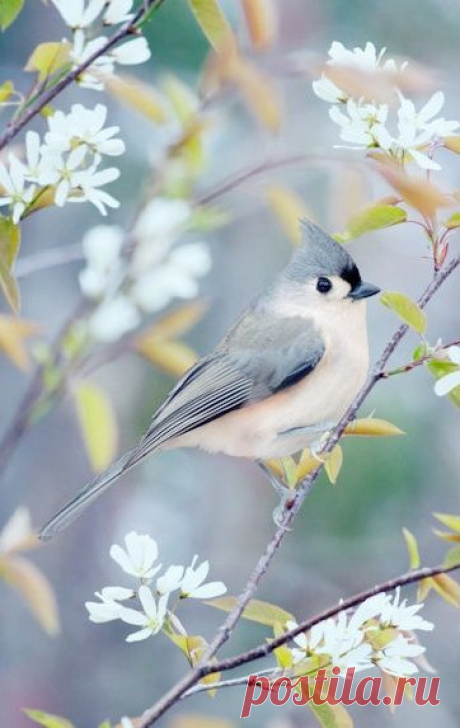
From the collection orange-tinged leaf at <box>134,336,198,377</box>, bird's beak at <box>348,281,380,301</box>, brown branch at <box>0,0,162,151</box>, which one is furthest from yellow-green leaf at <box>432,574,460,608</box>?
bird's beak at <box>348,281,380,301</box>

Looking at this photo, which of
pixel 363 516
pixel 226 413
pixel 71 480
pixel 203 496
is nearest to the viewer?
pixel 226 413

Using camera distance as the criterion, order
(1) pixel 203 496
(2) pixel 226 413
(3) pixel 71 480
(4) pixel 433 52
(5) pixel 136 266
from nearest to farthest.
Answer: (5) pixel 136 266 → (2) pixel 226 413 → (3) pixel 71 480 → (1) pixel 203 496 → (4) pixel 433 52

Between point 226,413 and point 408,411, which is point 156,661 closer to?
point 408,411

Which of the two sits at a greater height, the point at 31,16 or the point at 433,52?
the point at 31,16

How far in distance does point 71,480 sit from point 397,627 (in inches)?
107

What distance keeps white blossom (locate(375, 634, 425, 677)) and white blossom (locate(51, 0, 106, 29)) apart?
1.78ft

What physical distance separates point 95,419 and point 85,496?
21.1 inches

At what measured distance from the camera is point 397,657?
992 millimetres

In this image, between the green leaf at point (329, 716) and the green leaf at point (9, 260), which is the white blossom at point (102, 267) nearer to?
the green leaf at point (9, 260)

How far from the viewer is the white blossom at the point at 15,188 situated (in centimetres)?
94

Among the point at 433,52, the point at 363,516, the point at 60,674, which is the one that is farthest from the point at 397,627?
the point at 433,52

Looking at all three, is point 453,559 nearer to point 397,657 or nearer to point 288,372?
point 397,657

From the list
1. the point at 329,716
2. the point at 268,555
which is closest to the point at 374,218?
the point at 268,555

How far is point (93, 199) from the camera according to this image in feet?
3.12
